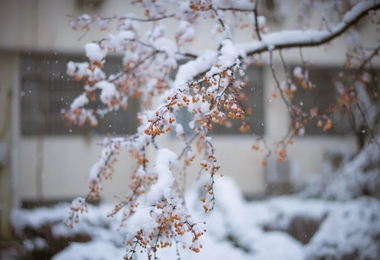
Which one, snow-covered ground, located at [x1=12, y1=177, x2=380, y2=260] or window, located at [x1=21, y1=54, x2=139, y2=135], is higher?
window, located at [x1=21, y1=54, x2=139, y2=135]

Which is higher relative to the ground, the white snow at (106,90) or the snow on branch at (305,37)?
the snow on branch at (305,37)

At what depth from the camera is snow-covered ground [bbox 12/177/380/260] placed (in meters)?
6.02

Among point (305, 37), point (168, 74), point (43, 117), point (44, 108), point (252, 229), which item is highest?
point (44, 108)

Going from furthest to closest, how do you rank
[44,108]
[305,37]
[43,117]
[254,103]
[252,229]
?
[254,103], [43,117], [44,108], [252,229], [305,37]

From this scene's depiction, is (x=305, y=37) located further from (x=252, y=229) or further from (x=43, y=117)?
(x=43, y=117)

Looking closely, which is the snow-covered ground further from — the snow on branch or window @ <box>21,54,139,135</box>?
the snow on branch

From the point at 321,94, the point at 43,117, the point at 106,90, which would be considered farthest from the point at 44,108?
the point at 321,94

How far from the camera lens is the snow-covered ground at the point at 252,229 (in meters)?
6.02

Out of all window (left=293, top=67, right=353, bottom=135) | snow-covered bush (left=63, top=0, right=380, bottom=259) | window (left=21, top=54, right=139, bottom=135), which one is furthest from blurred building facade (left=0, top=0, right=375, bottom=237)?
snow-covered bush (left=63, top=0, right=380, bottom=259)

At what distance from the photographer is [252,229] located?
737 cm

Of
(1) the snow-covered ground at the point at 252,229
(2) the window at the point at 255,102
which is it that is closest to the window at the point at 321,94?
(2) the window at the point at 255,102

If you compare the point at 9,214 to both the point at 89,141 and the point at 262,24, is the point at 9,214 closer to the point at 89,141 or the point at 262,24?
the point at 89,141

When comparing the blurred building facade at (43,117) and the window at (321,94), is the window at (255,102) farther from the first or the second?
the window at (321,94)

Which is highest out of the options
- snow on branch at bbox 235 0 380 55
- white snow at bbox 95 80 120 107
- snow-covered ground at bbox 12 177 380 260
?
snow on branch at bbox 235 0 380 55
